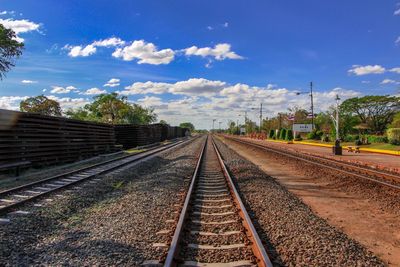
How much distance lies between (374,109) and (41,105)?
238ft

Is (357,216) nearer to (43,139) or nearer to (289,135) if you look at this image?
(43,139)

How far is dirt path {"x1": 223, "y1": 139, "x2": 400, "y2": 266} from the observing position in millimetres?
6008

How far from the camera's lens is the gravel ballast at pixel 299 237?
500cm

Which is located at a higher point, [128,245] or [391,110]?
[391,110]

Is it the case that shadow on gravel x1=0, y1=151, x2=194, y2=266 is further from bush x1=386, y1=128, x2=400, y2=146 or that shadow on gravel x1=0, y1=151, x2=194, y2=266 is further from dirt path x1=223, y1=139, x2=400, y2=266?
bush x1=386, y1=128, x2=400, y2=146

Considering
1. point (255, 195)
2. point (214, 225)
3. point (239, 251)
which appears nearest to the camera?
point (239, 251)

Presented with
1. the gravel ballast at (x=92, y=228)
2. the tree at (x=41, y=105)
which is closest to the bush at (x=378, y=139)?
the gravel ballast at (x=92, y=228)

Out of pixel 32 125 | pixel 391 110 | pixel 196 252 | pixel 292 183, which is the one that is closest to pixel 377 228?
pixel 196 252

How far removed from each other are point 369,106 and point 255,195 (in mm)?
77053

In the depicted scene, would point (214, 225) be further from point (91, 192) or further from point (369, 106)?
point (369, 106)

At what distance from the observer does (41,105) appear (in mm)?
79750

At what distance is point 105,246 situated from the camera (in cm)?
549

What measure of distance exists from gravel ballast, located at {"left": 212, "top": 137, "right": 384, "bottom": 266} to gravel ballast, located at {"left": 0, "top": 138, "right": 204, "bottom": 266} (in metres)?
1.73

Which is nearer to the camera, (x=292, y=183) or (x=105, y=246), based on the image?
(x=105, y=246)
